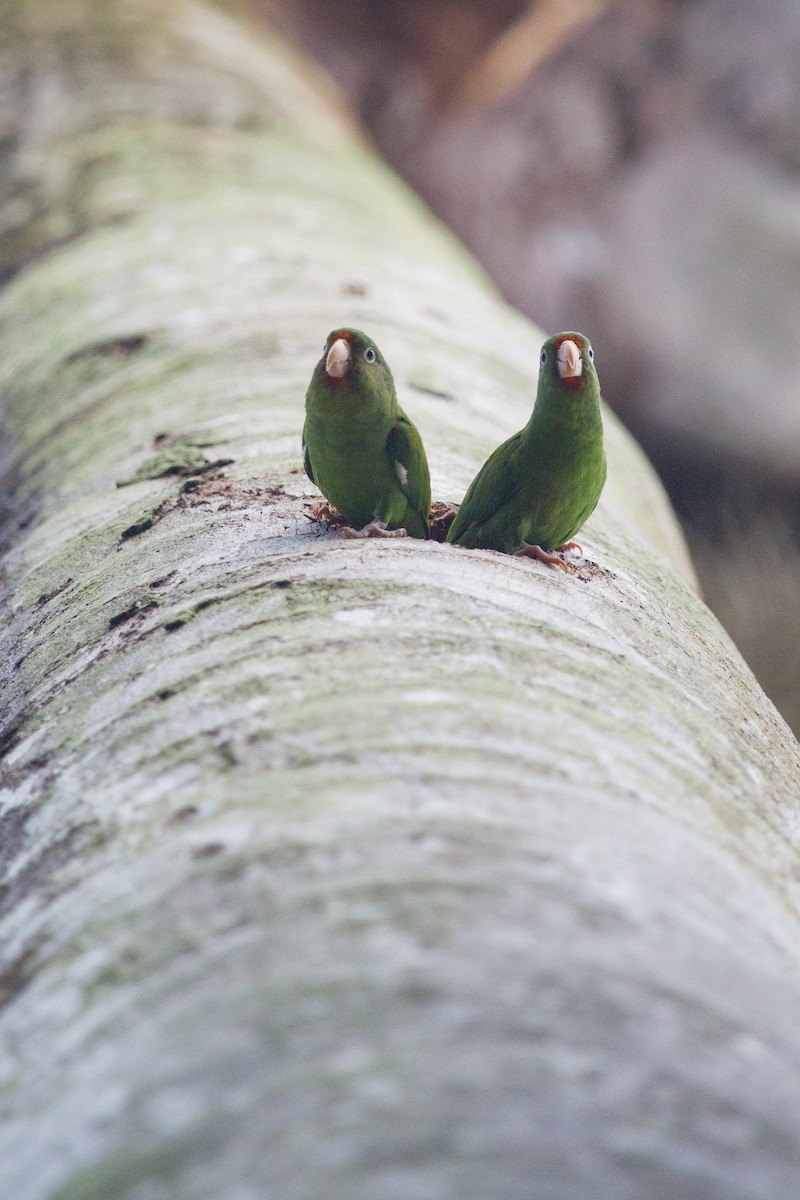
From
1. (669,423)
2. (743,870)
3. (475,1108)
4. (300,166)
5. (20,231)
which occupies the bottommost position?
(475,1108)

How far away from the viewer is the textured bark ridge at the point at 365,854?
109 cm

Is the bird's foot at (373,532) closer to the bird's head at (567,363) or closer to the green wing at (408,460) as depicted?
the green wing at (408,460)

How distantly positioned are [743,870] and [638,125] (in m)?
7.56

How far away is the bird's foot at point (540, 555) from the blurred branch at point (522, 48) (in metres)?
6.65

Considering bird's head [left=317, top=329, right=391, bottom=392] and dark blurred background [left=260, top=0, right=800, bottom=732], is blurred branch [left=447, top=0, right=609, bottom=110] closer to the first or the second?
dark blurred background [left=260, top=0, right=800, bottom=732]

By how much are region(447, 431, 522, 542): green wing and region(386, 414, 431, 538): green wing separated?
0.31 feet

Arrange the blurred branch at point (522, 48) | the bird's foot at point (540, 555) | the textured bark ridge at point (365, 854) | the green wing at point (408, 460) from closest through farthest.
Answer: the textured bark ridge at point (365, 854) → the bird's foot at point (540, 555) → the green wing at point (408, 460) → the blurred branch at point (522, 48)

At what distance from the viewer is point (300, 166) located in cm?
521

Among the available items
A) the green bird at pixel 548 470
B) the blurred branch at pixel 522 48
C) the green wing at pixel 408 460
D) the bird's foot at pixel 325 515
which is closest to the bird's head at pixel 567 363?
the green bird at pixel 548 470

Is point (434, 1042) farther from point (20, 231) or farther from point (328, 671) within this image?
point (20, 231)

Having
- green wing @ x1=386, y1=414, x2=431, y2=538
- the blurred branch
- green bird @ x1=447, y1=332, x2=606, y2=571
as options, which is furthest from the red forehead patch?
the blurred branch

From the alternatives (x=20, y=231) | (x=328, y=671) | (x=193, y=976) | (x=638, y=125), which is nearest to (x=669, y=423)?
(x=638, y=125)

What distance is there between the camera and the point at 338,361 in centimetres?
221

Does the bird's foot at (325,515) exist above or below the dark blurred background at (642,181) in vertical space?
below
